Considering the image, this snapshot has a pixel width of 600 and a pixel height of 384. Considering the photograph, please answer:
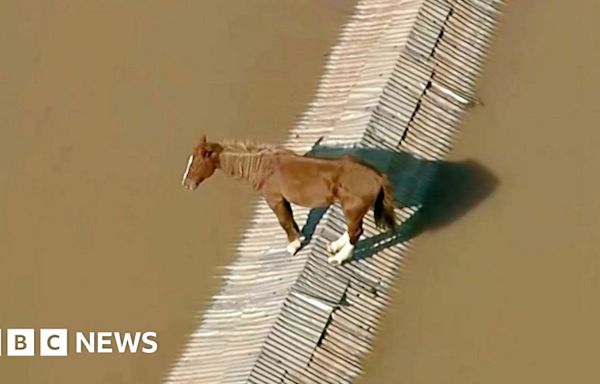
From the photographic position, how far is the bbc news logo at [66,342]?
9.54 metres

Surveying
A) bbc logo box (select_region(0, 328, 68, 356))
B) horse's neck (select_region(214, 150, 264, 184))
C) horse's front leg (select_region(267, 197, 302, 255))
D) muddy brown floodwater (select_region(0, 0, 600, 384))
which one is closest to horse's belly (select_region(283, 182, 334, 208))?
horse's front leg (select_region(267, 197, 302, 255))

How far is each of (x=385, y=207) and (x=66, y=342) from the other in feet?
8.69

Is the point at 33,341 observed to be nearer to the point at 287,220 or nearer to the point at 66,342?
the point at 66,342

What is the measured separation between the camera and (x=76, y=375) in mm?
9469

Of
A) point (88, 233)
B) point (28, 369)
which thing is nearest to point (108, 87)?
point (88, 233)

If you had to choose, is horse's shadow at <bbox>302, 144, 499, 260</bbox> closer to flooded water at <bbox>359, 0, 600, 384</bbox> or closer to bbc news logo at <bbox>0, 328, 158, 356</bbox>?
flooded water at <bbox>359, 0, 600, 384</bbox>

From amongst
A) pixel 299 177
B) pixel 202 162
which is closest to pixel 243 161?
pixel 202 162

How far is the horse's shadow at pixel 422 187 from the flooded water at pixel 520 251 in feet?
0.30

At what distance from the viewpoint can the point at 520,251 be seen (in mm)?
9945

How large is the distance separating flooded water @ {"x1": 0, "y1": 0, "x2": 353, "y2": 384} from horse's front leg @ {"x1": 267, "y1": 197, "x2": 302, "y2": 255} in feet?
2.00

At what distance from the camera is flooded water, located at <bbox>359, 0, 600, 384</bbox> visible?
9523 mm

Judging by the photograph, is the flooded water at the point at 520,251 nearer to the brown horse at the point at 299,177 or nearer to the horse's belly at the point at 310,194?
the brown horse at the point at 299,177

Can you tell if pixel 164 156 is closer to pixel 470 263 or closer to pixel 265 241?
pixel 265 241

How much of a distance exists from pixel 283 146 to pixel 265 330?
1.86 m
